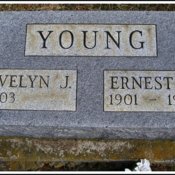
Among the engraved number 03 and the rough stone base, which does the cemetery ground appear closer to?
the rough stone base

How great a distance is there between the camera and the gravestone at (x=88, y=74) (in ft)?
10.5

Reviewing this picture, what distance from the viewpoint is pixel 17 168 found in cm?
363

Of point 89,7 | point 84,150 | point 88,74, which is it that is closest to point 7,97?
point 88,74

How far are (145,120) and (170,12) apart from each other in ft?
3.22

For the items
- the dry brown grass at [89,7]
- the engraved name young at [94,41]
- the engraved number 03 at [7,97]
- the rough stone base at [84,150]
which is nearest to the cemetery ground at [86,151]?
the rough stone base at [84,150]

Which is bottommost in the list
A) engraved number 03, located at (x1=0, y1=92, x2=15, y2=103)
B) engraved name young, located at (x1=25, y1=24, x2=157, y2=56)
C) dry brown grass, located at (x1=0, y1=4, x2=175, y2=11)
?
engraved number 03, located at (x1=0, y1=92, x2=15, y2=103)

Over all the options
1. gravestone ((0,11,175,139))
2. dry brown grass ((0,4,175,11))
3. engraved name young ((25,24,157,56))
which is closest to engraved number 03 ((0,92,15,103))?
gravestone ((0,11,175,139))

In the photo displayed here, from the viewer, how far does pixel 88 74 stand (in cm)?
333

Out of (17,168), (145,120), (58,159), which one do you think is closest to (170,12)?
(145,120)

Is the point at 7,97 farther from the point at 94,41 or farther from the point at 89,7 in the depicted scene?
the point at 89,7

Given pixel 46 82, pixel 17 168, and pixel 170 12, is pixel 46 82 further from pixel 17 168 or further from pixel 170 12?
pixel 170 12

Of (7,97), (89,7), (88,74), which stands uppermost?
(89,7)

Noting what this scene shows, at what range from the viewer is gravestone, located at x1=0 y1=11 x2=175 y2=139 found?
3203mm

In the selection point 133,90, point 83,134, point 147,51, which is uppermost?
point 147,51
